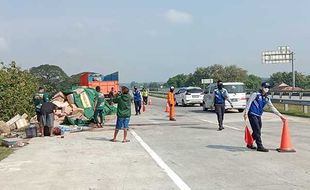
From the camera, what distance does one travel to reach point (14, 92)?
2430 centimetres

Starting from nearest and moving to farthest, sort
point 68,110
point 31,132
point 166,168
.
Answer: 1. point 166,168
2. point 31,132
3. point 68,110

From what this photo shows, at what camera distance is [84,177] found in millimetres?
9102

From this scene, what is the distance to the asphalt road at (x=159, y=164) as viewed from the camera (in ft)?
27.4

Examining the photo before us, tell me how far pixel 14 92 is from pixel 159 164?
15922 mm

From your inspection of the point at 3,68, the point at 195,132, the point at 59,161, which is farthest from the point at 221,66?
the point at 59,161

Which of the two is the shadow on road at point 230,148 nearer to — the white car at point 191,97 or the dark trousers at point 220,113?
the dark trousers at point 220,113

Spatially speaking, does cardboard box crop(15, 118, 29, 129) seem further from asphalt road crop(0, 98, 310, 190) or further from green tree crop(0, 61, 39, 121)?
asphalt road crop(0, 98, 310, 190)

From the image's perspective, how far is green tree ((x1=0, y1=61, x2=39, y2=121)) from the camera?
937 inches

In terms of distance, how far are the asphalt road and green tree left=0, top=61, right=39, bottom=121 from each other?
8.50m

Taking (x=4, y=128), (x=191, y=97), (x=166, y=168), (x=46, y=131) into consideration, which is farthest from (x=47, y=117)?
(x=191, y=97)

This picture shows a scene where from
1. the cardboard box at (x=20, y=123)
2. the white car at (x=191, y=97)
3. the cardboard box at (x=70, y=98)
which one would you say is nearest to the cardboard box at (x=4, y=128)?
the cardboard box at (x=20, y=123)

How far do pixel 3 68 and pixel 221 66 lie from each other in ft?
238

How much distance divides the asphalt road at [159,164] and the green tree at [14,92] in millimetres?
8502

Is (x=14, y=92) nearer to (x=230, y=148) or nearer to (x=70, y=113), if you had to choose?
(x=70, y=113)
